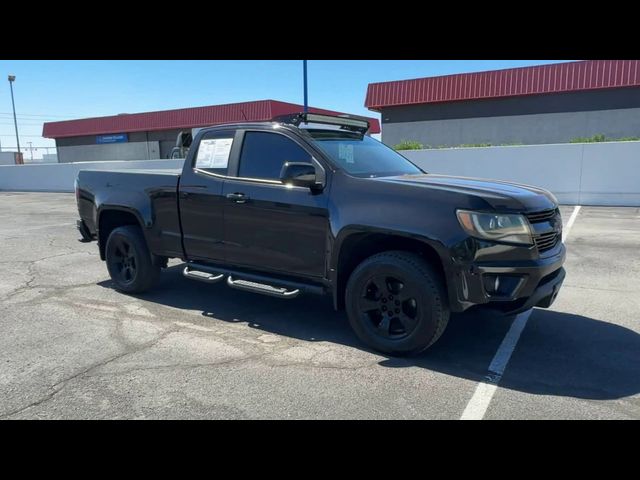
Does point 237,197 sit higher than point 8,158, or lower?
lower

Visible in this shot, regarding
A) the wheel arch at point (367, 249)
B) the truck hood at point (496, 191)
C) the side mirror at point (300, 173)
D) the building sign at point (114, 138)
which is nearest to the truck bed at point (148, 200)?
the side mirror at point (300, 173)

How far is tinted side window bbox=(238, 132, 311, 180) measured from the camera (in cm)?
444

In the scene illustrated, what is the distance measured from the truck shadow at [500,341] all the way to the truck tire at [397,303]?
18cm

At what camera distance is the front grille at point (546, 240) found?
11.7 feet

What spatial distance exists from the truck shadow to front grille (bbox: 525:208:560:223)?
3.69 feet

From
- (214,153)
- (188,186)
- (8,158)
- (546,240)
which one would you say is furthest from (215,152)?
(8,158)

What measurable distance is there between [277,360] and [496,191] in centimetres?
219

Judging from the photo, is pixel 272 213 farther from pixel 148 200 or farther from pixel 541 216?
pixel 541 216

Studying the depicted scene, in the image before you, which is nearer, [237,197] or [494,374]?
[494,374]

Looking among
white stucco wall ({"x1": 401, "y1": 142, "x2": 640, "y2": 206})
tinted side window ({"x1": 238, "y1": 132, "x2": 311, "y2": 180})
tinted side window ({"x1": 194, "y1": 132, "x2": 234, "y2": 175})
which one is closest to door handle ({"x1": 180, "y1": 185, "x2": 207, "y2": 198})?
tinted side window ({"x1": 194, "y1": 132, "x2": 234, "y2": 175})

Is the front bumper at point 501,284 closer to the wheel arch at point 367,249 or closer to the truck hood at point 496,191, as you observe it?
the wheel arch at point 367,249

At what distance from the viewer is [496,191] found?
3.61 meters

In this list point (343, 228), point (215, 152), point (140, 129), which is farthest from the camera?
point (140, 129)
